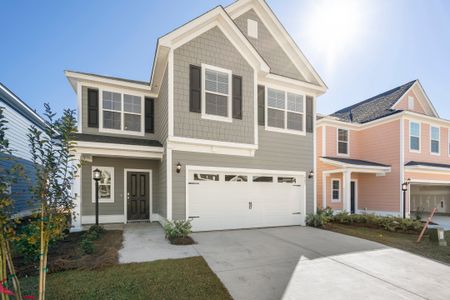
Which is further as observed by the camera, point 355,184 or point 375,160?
point 355,184

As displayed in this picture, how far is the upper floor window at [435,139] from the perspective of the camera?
14.6 metres

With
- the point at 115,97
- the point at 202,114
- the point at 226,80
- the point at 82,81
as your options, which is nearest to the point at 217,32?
the point at 226,80

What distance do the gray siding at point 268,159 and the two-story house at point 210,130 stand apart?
41 mm

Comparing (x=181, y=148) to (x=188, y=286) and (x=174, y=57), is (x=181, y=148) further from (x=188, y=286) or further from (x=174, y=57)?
(x=188, y=286)

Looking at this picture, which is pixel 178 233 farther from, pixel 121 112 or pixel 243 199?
pixel 121 112

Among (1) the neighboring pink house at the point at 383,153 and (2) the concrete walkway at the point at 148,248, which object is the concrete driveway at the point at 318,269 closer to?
(2) the concrete walkway at the point at 148,248

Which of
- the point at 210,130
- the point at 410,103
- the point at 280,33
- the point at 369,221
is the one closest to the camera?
the point at 210,130

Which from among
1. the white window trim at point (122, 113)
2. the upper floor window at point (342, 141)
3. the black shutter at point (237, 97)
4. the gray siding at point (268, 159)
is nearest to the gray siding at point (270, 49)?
the black shutter at point (237, 97)

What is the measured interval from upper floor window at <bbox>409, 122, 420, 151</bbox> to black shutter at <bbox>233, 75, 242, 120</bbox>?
11416 millimetres

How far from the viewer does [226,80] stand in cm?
877

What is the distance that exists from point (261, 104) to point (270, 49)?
9.64 feet

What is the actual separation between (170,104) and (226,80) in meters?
2.41

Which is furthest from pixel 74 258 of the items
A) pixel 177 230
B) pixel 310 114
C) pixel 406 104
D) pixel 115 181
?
pixel 406 104

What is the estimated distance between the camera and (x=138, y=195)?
1045 centimetres
